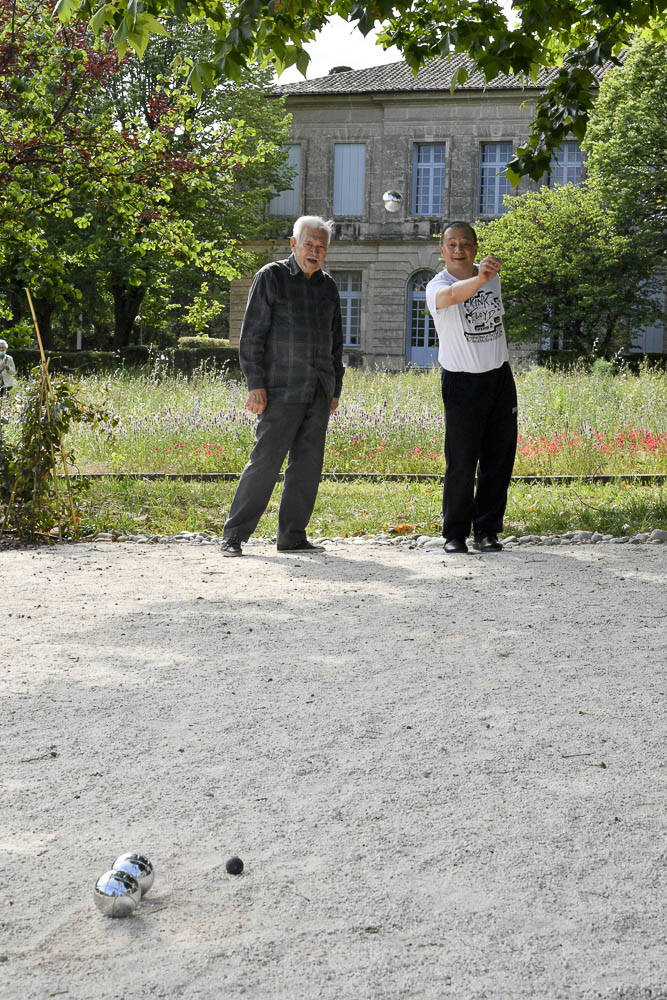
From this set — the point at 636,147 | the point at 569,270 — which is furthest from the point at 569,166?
the point at 569,270

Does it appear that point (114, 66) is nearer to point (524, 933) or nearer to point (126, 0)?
point (126, 0)

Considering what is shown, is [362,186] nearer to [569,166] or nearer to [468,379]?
[569,166]

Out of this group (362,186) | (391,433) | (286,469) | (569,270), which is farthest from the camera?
(362,186)

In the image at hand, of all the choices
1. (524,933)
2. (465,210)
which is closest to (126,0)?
(524,933)

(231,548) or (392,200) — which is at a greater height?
(392,200)

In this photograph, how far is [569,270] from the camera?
1195 inches

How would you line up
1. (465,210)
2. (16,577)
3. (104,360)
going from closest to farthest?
(16,577), (104,360), (465,210)

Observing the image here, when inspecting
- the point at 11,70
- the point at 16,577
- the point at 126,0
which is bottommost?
the point at 16,577

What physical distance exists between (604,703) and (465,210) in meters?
36.3

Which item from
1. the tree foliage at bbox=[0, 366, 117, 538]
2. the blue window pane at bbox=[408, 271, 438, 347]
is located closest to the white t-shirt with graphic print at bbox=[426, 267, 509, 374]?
the tree foliage at bbox=[0, 366, 117, 538]

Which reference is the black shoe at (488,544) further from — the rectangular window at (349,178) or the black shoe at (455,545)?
the rectangular window at (349,178)

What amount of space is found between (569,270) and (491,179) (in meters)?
Answer: 9.07

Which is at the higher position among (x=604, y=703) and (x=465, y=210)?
(x=465, y=210)

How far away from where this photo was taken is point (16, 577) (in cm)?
619
